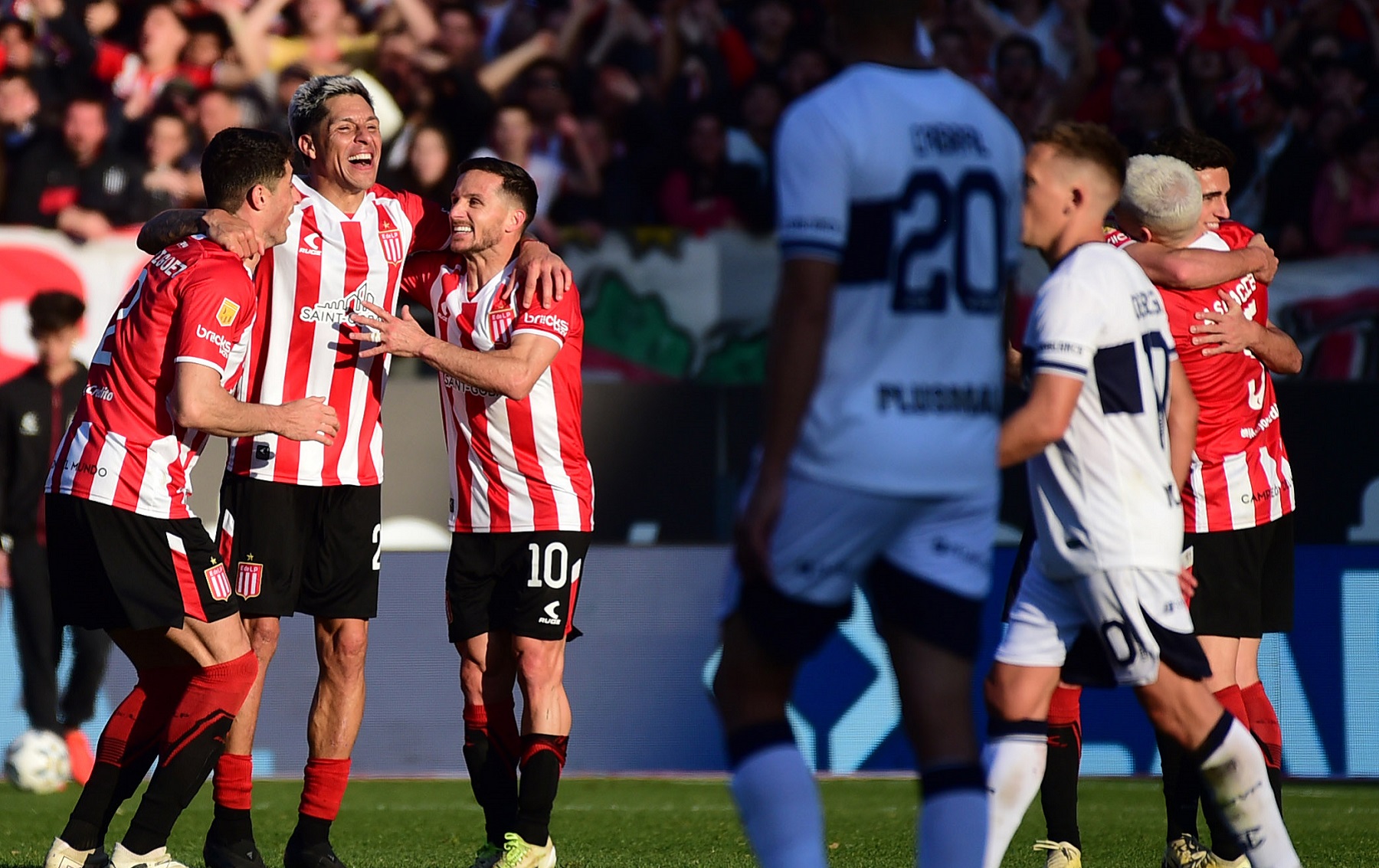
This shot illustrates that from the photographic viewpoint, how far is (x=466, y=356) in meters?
5.39

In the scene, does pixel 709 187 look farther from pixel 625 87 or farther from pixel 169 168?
pixel 169 168

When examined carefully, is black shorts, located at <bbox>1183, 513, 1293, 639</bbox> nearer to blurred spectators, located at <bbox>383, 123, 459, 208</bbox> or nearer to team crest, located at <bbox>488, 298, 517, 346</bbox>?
team crest, located at <bbox>488, 298, 517, 346</bbox>

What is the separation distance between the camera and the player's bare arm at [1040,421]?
3906 millimetres

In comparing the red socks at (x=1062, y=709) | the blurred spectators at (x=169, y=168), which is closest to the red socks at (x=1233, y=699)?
the red socks at (x=1062, y=709)

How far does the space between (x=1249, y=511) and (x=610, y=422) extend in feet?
13.0

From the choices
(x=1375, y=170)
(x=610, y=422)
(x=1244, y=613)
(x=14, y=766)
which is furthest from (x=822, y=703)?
(x=1375, y=170)

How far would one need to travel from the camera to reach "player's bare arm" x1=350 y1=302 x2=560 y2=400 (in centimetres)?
538

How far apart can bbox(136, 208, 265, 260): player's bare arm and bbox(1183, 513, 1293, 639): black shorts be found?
3.31 meters

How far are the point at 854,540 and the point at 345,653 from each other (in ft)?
8.83

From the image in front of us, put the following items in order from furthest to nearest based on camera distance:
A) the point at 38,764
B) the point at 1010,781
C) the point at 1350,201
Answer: the point at 1350,201, the point at 38,764, the point at 1010,781

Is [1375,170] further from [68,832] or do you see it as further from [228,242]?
[68,832]

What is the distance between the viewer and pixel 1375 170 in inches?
419

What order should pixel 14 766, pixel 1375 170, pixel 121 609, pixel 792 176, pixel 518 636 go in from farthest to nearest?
pixel 1375 170, pixel 14 766, pixel 518 636, pixel 121 609, pixel 792 176

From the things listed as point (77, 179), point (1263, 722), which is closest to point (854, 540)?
point (1263, 722)
